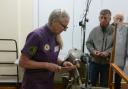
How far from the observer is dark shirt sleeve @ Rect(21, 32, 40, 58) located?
1.79 m

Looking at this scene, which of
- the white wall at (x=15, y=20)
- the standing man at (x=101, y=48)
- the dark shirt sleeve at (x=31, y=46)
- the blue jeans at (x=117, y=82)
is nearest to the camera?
the dark shirt sleeve at (x=31, y=46)

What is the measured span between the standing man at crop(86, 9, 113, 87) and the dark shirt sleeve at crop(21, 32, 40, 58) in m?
1.56

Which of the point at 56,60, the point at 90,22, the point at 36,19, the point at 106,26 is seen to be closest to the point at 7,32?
the point at 36,19

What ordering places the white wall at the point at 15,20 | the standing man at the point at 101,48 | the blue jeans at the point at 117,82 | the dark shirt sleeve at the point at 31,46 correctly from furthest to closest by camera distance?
the white wall at the point at 15,20, the standing man at the point at 101,48, the blue jeans at the point at 117,82, the dark shirt sleeve at the point at 31,46

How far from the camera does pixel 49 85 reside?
1981 millimetres

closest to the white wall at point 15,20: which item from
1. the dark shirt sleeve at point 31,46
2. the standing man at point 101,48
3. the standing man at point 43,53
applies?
the standing man at point 101,48

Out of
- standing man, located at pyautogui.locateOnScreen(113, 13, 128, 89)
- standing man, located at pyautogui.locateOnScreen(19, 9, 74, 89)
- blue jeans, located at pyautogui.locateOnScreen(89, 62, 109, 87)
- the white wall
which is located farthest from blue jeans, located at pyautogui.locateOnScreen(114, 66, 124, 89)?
the white wall

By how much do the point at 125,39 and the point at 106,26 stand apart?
4.01 feet

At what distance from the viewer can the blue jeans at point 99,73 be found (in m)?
3.34

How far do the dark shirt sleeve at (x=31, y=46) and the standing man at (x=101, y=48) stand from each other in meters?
1.56

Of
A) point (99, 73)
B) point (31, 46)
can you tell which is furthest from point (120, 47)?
point (99, 73)

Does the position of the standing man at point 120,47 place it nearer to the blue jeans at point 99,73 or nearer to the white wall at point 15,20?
the blue jeans at point 99,73

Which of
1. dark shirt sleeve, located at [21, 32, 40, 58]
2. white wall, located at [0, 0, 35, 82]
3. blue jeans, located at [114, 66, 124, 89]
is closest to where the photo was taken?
dark shirt sleeve, located at [21, 32, 40, 58]

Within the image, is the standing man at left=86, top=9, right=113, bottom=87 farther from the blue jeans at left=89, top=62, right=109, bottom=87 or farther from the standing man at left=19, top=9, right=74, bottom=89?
the standing man at left=19, top=9, right=74, bottom=89
